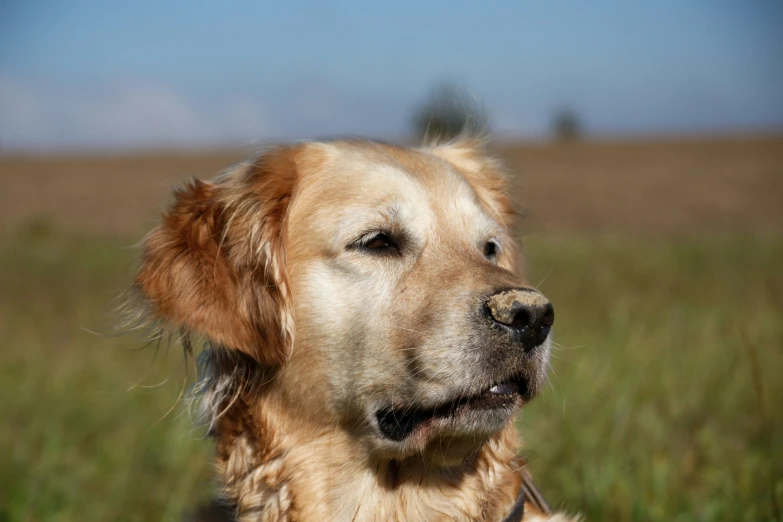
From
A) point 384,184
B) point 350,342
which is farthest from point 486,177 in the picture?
point 350,342

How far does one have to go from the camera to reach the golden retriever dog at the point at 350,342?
258 centimetres

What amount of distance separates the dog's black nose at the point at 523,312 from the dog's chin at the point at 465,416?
0.54 ft

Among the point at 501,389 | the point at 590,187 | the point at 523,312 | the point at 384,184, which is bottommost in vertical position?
the point at 590,187

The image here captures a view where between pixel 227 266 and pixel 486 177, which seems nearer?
pixel 227 266

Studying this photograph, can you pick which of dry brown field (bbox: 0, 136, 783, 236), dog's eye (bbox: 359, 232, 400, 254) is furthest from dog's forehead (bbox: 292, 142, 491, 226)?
dry brown field (bbox: 0, 136, 783, 236)

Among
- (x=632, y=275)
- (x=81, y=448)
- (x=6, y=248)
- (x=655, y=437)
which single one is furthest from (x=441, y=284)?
(x=6, y=248)

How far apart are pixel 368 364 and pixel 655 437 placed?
2912mm

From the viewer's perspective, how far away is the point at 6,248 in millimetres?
16438

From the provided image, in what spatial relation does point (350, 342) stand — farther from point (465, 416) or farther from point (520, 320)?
point (520, 320)

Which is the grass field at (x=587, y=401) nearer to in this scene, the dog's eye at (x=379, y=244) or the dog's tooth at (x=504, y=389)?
the dog's tooth at (x=504, y=389)

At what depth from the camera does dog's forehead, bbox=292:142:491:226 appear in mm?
2975

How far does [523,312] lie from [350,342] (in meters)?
0.64

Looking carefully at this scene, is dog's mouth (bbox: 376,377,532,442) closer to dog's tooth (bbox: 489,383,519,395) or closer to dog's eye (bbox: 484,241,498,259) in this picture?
dog's tooth (bbox: 489,383,519,395)

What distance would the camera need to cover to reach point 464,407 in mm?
2576
